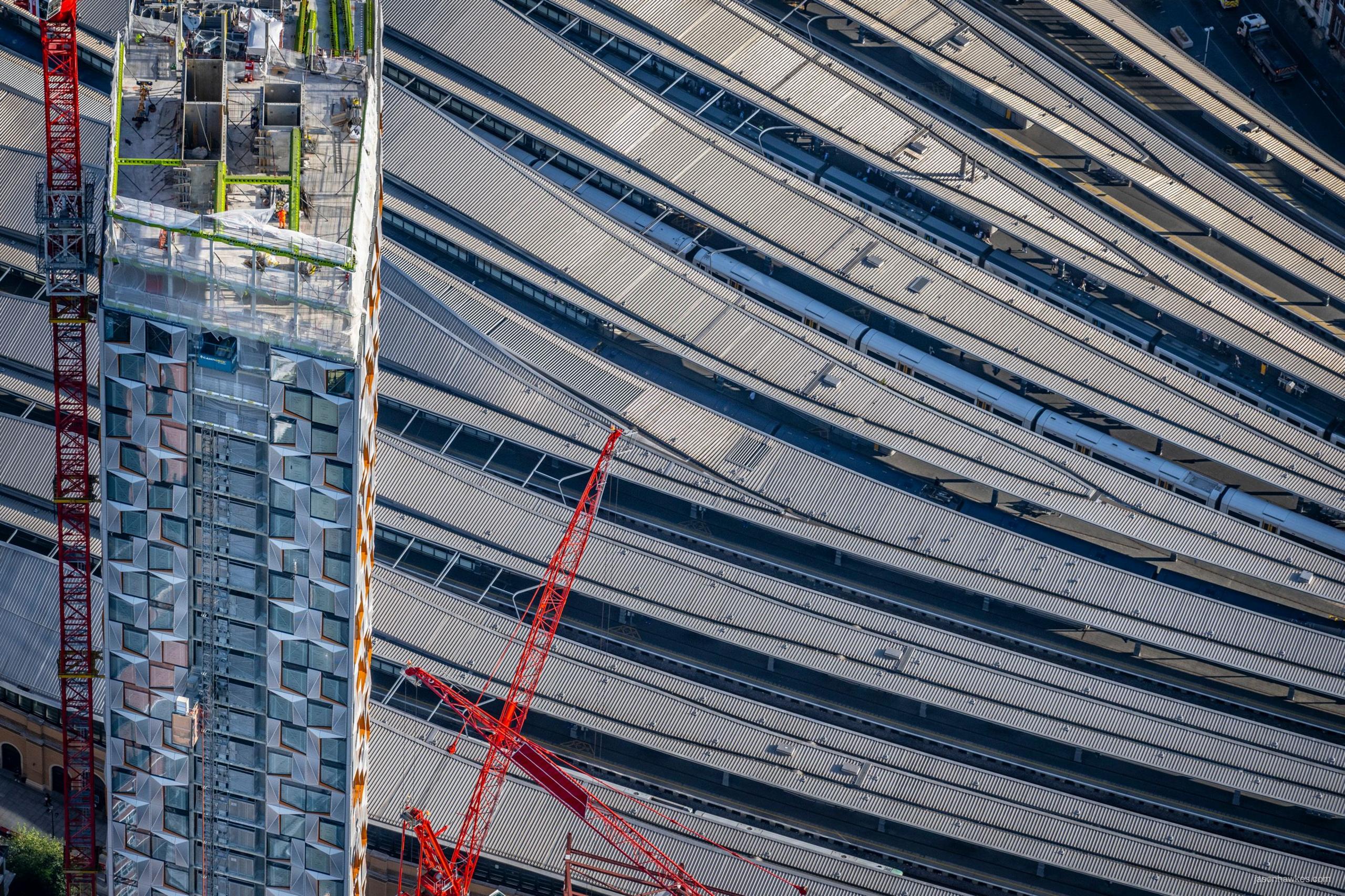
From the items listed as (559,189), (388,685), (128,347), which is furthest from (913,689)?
(128,347)

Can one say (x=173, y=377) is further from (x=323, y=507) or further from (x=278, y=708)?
(x=278, y=708)

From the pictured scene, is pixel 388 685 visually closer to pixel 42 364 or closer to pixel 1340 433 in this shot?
pixel 42 364

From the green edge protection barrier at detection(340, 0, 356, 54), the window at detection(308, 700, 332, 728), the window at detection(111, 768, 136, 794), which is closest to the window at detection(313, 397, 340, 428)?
the window at detection(308, 700, 332, 728)

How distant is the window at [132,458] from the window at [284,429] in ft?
21.4

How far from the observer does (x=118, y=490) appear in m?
104

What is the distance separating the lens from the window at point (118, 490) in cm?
10375

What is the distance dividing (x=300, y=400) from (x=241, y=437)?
11.5 feet

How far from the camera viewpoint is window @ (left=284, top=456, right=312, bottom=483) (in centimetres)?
10131

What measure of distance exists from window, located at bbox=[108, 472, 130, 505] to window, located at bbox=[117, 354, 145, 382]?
16.8 feet

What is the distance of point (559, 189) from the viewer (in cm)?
19838

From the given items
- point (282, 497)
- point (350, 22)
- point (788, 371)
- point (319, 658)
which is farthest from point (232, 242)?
point (788, 371)

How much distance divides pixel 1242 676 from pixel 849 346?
42.9 m

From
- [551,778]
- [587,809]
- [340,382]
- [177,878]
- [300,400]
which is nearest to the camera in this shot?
[340,382]

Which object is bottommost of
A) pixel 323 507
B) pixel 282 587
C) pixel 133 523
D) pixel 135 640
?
pixel 135 640
